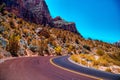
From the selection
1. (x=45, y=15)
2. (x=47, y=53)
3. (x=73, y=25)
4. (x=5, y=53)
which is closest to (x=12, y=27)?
(x=47, y=53)

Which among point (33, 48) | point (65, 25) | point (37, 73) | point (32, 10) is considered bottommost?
point (37, 73)

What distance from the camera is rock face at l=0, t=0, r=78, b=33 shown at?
105 m

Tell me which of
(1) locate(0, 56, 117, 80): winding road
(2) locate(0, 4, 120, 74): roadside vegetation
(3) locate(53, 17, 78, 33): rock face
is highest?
(3) locate(53, 17, 78, 33): rock face

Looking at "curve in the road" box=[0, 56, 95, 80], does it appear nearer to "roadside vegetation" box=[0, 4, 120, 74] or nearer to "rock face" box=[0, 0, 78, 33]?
"roadside vegetation" box=[0, 4, 120, 74]

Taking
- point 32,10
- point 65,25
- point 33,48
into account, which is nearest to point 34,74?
point 33,48

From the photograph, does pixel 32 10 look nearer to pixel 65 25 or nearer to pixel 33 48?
pixel 65 25

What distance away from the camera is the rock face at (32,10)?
104625 millimetres

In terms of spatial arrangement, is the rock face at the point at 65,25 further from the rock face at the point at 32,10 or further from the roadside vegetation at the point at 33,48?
the roadside vegetation at the point at 33,48

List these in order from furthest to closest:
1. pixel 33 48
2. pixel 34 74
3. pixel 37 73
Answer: pixel 33 48 < pixel 37 73 < pixel 34 74

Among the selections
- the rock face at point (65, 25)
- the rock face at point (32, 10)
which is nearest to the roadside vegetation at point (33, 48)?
the rock face at point (32, 10)

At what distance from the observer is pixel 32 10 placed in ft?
417

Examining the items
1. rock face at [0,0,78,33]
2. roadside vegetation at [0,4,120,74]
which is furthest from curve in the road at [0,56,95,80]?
rock face at [0,0,78,33]

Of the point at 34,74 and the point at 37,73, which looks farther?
the point at 37,73

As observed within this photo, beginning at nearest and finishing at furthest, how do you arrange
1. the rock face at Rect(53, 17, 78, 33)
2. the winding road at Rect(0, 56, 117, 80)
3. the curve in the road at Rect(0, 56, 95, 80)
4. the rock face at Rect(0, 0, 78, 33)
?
the curve in the road at Rect(0, 56, 95, 80), the winding road at Rect(0, 56, 117, 80), the rock face at Rect(0, 0, 78, 33), the rock face at Rect(53, 17, 78, 33)
